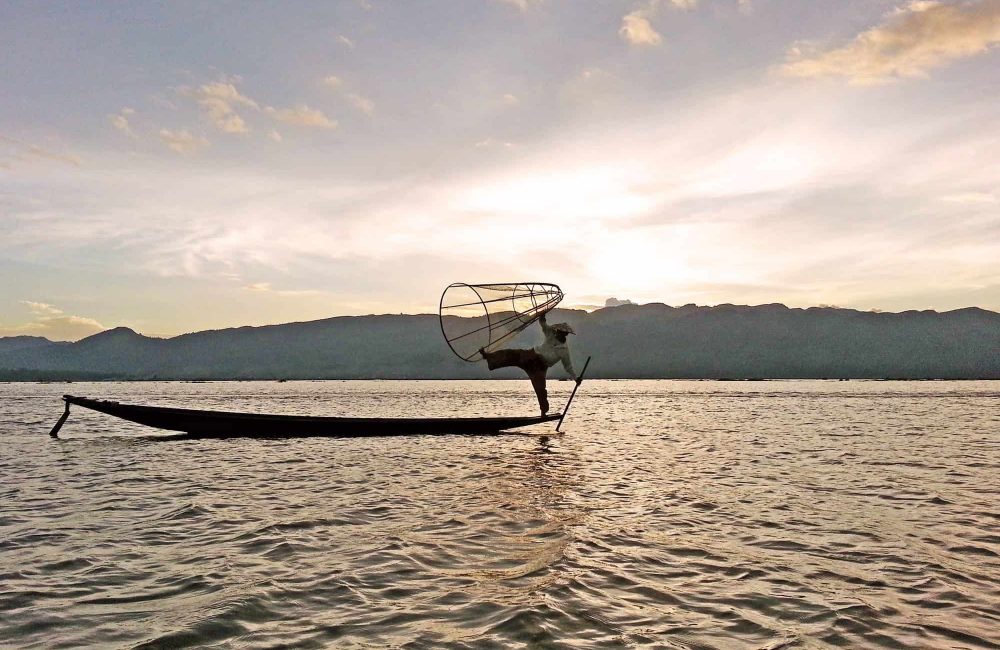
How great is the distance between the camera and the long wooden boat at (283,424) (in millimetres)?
30719

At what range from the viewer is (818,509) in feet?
46.3

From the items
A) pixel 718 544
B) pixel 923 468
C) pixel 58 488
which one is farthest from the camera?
pixel 923 468

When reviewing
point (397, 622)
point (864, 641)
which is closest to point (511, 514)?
point (397, 622)

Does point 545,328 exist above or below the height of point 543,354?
above

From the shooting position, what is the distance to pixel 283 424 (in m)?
31.7

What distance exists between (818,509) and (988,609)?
255 inches

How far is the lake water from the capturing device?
703 centimetres

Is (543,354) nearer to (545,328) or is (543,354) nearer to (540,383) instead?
(545,328)

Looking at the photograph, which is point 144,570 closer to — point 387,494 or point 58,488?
point 387,494

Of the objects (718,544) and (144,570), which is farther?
(718,544)

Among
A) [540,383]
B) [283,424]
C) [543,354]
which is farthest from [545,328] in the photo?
[283,424]

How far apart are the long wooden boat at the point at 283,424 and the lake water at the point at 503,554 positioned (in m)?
8.48

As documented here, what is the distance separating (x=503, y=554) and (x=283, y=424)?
2412 cm

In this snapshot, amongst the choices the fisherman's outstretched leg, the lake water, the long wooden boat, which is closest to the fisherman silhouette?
the fisherman's outstretched leg
